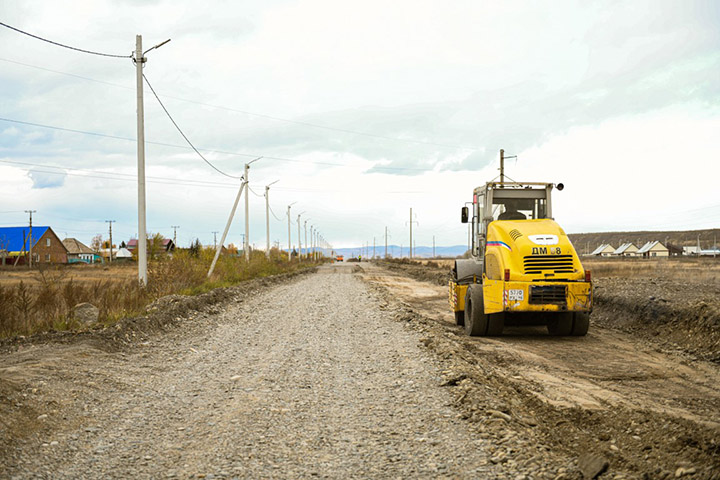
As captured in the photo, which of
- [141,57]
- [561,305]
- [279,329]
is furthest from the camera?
[141,57]

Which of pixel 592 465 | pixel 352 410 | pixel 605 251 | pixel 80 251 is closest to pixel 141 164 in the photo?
pixel 352 410

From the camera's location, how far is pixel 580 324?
13945mm

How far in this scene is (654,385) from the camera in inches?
358

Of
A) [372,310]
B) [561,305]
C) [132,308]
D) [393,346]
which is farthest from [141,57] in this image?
[561,305]

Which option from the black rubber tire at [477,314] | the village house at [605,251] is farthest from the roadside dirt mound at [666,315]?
the village house at [605,251]

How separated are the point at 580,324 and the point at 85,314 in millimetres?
11364

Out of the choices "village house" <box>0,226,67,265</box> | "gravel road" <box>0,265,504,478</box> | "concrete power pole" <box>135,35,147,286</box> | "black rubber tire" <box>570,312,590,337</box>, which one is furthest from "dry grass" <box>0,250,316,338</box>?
"village house" <box>0,226,67,265</box>

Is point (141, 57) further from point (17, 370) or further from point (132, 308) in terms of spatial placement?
point (17, 370)

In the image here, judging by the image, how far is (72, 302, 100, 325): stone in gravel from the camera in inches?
529

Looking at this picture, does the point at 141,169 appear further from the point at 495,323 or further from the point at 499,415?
the point at 499,415

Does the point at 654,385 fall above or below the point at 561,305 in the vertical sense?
below

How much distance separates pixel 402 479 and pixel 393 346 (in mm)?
6574

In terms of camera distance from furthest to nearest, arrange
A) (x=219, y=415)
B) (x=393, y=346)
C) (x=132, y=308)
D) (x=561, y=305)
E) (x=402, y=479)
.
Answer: (x=132, y=308) < (x=561, y=305) < (x=393, y=346) < (x=219, y=415) < (x=402, y=479)

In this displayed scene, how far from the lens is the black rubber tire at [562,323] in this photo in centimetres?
1394
